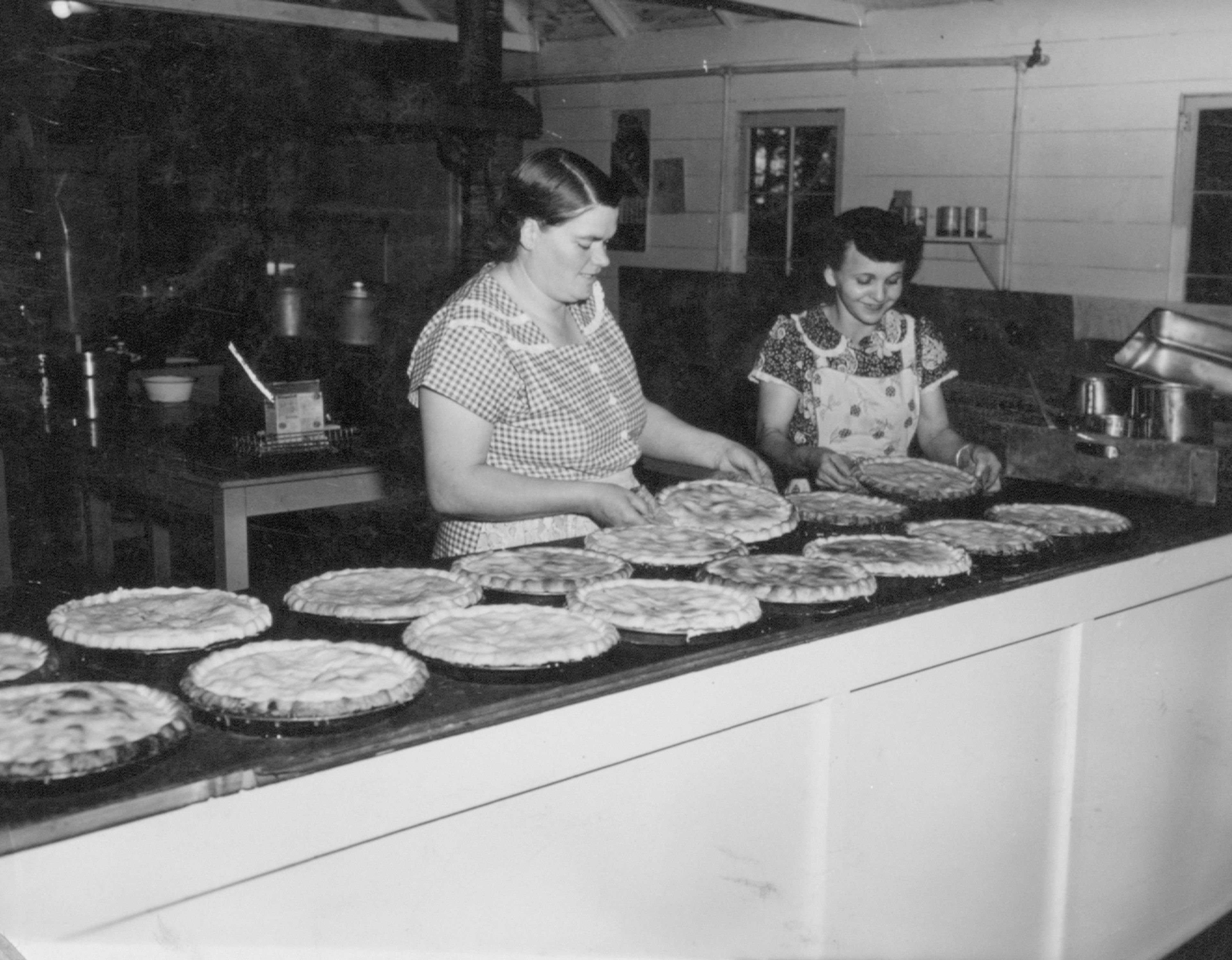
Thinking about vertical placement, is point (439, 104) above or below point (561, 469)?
above

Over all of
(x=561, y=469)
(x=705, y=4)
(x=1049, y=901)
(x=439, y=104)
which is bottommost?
(x=1049, y=901)

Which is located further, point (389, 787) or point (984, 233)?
point (984, 233)

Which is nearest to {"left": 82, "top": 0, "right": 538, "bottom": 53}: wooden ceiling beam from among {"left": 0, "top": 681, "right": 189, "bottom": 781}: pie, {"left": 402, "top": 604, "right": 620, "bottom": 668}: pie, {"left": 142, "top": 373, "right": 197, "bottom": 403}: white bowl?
{"left": 142, "top": 373, "right": 197, "bottom": 403}: white bowl

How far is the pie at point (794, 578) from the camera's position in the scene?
2199mm

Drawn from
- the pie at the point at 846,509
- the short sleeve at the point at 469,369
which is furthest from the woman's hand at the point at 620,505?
the pie at the point at 846,509

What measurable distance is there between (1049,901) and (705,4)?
5.19m

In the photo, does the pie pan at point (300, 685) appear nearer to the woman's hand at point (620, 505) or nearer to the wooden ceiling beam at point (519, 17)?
the woman's hand at point (620, 505)

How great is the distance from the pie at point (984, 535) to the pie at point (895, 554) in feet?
0.16

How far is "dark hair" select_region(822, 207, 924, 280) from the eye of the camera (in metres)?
3.54

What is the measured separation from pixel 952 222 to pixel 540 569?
15.6 ft

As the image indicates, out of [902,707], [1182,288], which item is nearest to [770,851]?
[902,707]

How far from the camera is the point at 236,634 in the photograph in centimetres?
189

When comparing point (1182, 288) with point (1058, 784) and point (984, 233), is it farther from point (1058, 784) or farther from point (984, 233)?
point (1058, 784)

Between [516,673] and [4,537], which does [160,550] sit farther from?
[516,673]
